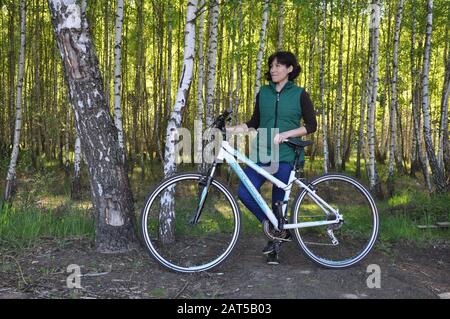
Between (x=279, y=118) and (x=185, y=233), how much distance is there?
6.00 feet

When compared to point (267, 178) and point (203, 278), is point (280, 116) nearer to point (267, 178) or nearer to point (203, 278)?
point (267, 178)

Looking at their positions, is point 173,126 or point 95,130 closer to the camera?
point 95,130

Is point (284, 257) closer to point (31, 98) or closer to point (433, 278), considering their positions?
point (433, 278)

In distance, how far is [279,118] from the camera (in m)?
4.48

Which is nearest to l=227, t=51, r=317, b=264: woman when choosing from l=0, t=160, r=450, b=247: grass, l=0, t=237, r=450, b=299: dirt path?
l=0, t=237, r=450, b=299: dirt path

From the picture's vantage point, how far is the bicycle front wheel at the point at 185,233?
415cm

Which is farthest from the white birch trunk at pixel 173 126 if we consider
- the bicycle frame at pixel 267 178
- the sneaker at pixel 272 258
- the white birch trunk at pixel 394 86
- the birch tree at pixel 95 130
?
the white birch trunk at pixel 394 86

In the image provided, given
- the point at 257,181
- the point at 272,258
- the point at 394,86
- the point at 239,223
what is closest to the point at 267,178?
the point at 257,181

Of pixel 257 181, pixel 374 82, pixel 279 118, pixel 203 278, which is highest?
pixel 374 82

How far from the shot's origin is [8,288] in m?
3.60

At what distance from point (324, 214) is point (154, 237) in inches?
76.8

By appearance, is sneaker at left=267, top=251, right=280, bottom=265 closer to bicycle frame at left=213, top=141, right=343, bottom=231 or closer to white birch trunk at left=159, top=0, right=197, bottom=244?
bicycle frame at left=213, top=141, right=343, bottom=231

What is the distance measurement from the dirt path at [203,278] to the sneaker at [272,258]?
7 centimetres
